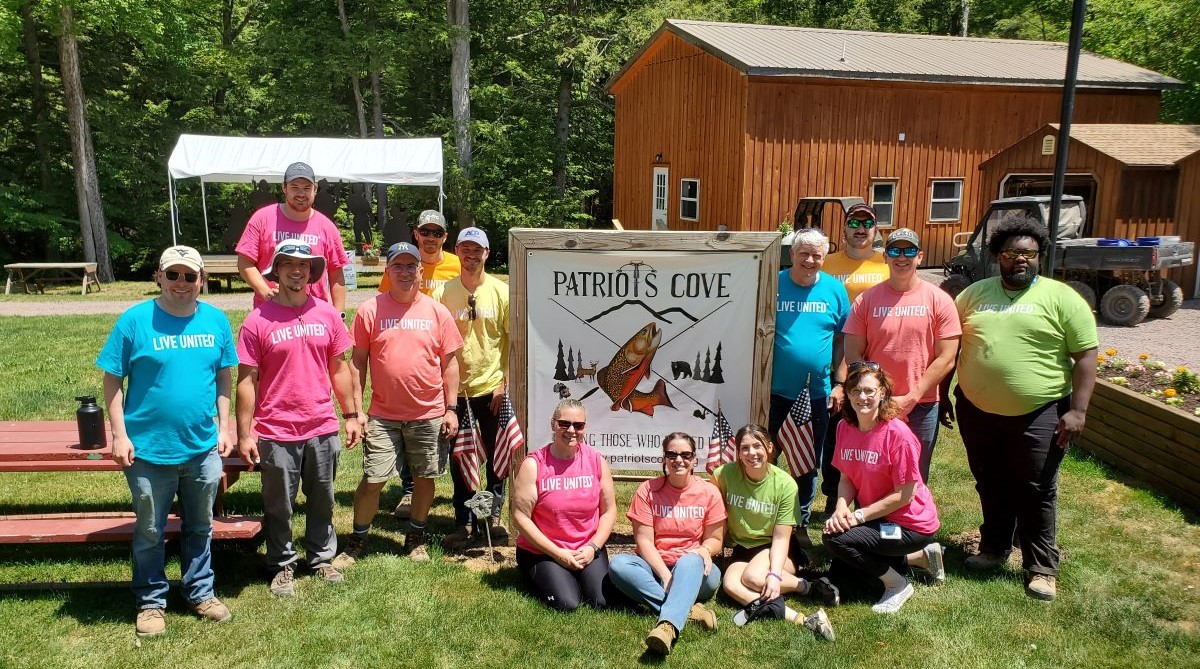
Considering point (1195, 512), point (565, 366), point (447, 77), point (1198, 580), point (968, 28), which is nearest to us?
point (1198, 580)

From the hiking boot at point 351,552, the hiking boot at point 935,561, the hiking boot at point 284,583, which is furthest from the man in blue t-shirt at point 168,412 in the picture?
the hiking boot at point 935,561

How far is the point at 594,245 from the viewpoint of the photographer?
4719 mm

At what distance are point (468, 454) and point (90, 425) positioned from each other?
202 cm

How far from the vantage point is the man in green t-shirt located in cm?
427

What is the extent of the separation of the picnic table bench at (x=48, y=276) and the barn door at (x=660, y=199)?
12579 millimetres

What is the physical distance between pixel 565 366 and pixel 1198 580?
3.60 m

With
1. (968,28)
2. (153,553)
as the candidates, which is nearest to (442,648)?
(153,553)

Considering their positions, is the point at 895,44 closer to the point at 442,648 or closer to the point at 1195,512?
the point at 1195,512

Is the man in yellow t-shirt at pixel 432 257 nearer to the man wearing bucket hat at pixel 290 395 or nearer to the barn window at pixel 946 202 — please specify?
the man wearing bucket hat at pixel 290 395

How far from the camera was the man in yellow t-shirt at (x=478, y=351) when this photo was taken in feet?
16.0

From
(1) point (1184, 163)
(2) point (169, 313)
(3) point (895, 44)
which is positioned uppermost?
(3) point (895, 44)

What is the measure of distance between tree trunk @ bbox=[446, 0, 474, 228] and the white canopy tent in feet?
16.4

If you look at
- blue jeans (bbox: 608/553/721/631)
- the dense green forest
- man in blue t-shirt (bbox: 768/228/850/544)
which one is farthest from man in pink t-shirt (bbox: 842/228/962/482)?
the dense green forest

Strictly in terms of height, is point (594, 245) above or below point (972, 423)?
above
